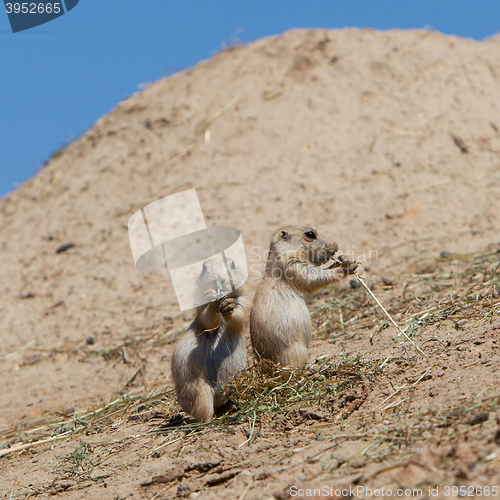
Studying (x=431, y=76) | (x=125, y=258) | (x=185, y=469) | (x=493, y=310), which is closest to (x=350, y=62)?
(x=431, y=76)

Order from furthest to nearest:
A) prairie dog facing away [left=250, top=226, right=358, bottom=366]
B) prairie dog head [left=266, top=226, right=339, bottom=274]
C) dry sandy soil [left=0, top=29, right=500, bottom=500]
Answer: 1. prairie dog head [left=266, top=226, right=339, bottom=274]
2. prairie dog facing away [left=250, top=226, right=358, bottom=366]
3. dry sandy soil [left=0, top=29, right=500, bottom=500]

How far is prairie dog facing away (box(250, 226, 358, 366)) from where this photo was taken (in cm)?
513

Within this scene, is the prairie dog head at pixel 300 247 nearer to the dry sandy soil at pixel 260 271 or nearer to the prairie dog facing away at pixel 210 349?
the prairie dog facing away at pixel 210 349

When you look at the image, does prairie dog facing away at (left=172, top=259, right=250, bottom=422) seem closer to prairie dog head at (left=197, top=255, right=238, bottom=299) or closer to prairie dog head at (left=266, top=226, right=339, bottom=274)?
prairie dog head at (left=197, top=255, right=238, bottom=299)

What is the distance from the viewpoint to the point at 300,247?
19.3 ft

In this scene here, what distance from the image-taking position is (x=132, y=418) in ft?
19.2

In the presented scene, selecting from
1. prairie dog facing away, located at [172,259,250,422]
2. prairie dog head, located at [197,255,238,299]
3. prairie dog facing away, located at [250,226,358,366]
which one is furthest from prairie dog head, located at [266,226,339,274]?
prairie dog head, located at [197,255,238,299]

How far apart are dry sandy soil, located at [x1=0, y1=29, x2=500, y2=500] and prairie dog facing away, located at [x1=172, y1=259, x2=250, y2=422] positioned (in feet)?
0.75

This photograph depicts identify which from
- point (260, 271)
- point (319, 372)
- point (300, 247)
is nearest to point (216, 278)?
point (319, 372)

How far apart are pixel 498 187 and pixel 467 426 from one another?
8378 millimetres

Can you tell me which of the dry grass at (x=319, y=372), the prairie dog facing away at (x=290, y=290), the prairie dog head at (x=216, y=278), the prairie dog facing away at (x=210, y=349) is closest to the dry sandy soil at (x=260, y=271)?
the dry grass at (x=319, y=372)

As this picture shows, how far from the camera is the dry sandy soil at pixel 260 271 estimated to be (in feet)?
12.4

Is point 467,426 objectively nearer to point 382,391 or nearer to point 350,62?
point 382,391

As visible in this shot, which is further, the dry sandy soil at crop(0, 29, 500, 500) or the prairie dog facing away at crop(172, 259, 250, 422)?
the prairie dog facing away at crop(172, 259, 250, 422)
